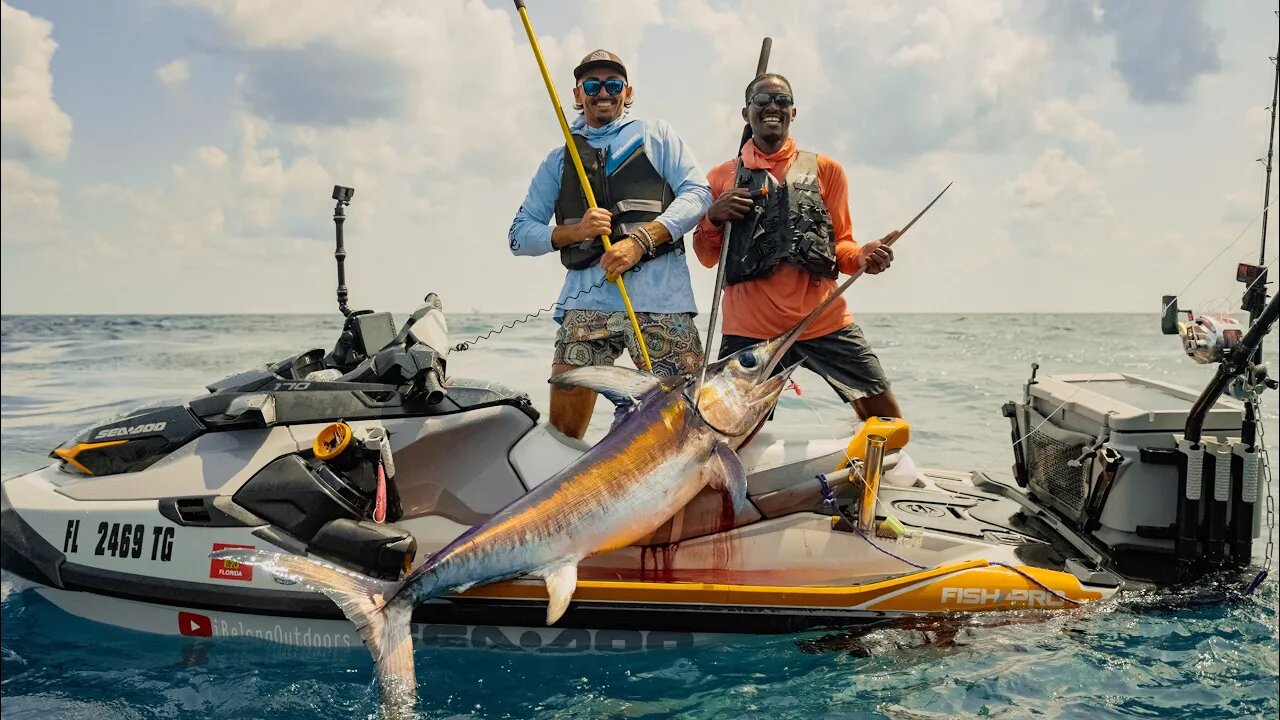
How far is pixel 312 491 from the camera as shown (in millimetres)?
3672

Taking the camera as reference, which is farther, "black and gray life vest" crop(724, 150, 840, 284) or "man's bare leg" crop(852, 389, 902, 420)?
"man's bare leg" crop(852, 389, 902, 420)

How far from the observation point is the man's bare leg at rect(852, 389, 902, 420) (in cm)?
458

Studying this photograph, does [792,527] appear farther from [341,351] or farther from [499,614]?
[341,351]

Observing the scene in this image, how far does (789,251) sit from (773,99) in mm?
820

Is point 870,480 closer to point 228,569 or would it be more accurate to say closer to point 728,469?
point 728,469

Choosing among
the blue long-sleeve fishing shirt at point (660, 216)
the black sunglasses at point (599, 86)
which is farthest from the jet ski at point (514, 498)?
the black sunglasses at point (599, 86)

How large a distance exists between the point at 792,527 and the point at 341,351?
8.82ft

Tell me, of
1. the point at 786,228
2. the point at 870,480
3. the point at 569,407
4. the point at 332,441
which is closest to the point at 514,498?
the point at 569,407

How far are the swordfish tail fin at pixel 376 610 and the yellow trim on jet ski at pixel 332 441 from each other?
1.92ft

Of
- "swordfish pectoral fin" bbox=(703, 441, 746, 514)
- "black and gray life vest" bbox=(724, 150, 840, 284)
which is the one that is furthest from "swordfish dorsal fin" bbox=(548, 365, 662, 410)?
"black and gray life vest" bbox=(724, 150, 840, 284)

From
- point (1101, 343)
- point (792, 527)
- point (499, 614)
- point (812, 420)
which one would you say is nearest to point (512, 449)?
point (499, 614)

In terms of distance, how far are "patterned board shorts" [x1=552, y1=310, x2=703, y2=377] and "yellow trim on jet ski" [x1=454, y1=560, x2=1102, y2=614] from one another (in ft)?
3.75

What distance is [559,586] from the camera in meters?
3.03

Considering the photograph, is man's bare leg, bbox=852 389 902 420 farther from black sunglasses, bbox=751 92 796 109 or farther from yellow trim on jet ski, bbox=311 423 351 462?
yellow trim on jet ski, bbox=311 423 351 462
